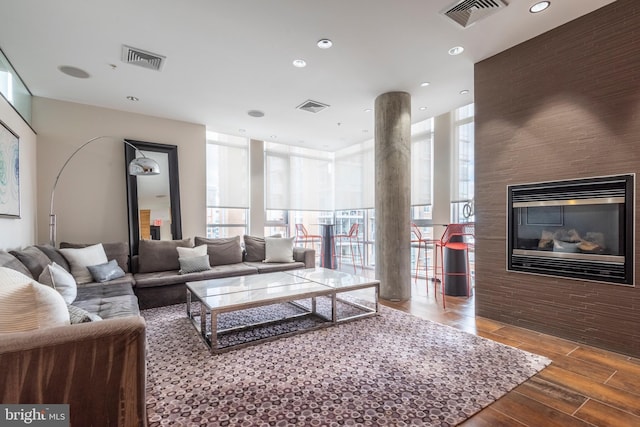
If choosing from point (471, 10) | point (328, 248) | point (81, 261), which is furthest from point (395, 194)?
point (81, 261)

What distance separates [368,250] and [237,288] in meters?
4.23

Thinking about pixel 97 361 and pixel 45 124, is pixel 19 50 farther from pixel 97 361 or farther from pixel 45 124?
pixel 97 361

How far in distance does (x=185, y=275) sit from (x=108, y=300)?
47.1 inches

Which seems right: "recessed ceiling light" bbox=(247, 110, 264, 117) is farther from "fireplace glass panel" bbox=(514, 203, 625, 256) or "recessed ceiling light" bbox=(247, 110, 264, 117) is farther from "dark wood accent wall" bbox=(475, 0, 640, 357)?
"fireplace glass panel" bbox=(514, 203, 625, 256)

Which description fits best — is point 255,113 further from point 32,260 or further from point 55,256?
point 32,260

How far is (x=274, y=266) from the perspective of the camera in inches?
181

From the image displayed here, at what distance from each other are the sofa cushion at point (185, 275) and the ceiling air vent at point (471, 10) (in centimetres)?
373

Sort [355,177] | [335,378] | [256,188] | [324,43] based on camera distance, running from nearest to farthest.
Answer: [335,378] < [324,43] < [256,188] < [355,177]


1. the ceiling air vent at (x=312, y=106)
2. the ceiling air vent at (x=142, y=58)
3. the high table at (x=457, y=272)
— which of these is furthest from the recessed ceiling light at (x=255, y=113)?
the high table at (x=457, y=272)

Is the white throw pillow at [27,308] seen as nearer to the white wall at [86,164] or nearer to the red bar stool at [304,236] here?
the white wall at [86,164]

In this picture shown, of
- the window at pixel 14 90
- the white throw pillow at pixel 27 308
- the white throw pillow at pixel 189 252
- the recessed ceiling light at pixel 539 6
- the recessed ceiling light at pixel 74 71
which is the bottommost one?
the white throw pillow at pixel 189 252

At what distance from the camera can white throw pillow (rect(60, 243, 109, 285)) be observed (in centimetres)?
344

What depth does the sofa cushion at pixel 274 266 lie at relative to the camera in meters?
4.49

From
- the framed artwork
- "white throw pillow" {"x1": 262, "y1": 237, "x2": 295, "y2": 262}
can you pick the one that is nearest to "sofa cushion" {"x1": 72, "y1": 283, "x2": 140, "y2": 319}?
the framed artwork
